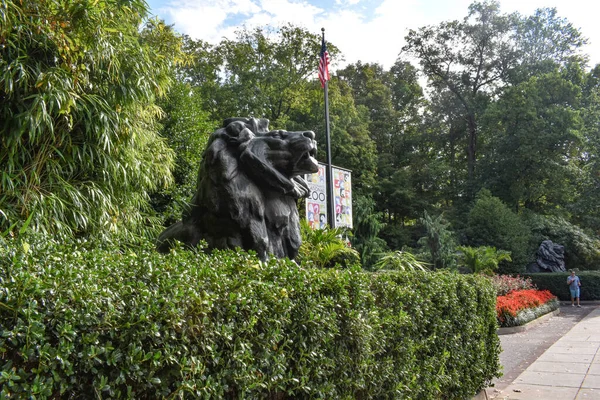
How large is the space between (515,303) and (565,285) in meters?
9.03

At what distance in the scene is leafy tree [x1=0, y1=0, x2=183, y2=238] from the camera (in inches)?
218

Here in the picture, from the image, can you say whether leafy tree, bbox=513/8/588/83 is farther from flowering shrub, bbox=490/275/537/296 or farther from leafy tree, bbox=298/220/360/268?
leafy tree, bbox=298/220/360/268

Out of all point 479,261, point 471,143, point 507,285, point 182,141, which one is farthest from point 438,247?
point 471,143

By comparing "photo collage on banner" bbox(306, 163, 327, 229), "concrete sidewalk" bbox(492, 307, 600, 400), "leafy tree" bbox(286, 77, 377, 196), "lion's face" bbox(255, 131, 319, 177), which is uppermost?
"leafy tree" bbox(286, 77, 377, 196)

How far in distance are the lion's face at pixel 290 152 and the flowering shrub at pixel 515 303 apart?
10051 millimetres

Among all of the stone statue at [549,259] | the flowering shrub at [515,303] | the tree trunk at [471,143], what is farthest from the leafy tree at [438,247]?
the tree trunk at [471,143]

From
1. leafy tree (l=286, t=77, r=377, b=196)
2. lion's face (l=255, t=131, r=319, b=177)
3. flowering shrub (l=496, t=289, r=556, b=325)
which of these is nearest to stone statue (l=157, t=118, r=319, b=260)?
lion's face (l=255, t=131, r=319, b=177)

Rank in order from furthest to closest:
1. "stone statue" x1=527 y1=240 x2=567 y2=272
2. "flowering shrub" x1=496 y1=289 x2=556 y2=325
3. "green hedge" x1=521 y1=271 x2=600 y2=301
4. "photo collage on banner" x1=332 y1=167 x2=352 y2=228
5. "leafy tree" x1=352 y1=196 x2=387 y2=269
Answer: "stone statue" x1=527 y1=240 x2=567 y2=272, "green hedge" x1=521 y1=271 x2=600 y2=301, "leafy tree" x1=352 y1=196 x2=387 y2=269, "photo collage on banner" x1=332 y1=167 x2=352 y2=228, "flowering shrub" x1=496 y1=289 x2=556 y2=325

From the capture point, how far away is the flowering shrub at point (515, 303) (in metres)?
12.2

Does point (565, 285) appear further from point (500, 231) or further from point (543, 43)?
point (543, 43)

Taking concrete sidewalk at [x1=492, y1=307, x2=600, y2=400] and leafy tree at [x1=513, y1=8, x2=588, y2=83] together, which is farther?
leafy tree at [x1=513, y1=8, x2=588, y2=83]

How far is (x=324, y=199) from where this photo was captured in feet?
38.8

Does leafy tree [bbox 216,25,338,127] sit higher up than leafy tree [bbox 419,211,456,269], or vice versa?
leafy tree [bbox 216,25,338,127]

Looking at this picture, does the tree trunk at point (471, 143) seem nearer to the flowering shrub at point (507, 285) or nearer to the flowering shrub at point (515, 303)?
the flowering shrub at point (507, 285)
